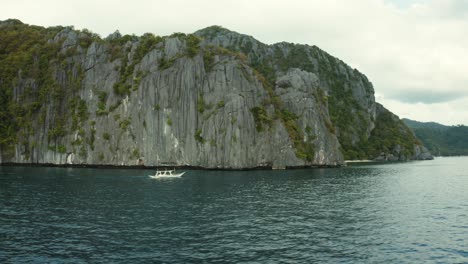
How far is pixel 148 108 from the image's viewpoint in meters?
144

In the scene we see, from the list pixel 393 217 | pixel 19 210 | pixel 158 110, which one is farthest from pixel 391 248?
pixel 158 110

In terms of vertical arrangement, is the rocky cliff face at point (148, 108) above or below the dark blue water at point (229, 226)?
above

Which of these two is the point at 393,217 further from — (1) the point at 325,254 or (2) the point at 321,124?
(2) the point at 321,124

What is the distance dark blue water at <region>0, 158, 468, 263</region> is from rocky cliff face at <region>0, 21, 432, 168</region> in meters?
66.6

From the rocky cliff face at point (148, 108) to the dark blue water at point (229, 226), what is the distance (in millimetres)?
66594

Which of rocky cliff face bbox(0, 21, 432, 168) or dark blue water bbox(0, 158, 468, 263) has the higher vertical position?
rocky cliff face bbox(0, 21, 432, 168)

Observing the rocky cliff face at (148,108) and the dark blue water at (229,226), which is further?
the rocky cliff face at (148,108)

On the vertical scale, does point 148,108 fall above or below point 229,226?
above

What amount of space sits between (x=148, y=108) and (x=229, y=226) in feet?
355

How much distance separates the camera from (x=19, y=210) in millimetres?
51656

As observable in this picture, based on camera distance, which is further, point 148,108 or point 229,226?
point 148,108

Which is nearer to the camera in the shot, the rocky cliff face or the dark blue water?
the dark blue water

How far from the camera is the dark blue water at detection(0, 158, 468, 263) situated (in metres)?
32.8

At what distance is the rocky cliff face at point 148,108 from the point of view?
138 m
